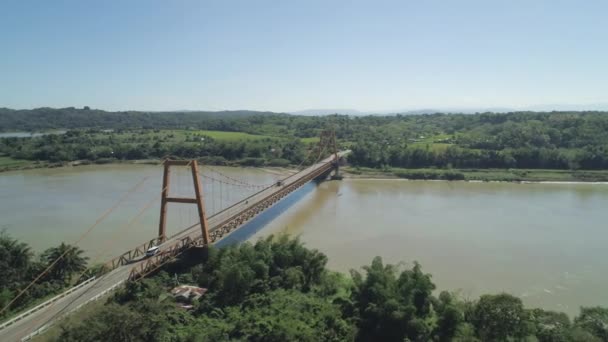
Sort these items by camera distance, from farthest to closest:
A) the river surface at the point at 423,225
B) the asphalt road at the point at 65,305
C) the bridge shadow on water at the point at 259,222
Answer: the bridge shadow on water at the point at 259,222
the river surface at the point at 423,225
the asphalt road at the point at 65,305

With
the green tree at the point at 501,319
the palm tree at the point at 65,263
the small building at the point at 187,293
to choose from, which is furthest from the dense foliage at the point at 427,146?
the palm tree at the point at 65,263

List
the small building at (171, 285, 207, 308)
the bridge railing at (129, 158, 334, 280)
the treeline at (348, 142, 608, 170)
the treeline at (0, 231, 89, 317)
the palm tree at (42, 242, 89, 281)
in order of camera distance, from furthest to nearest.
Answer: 1. the treeline at (348, 142, 608, 170)
2. the palm tree at (42, 242, 89, 281)
3. the bridge railing at (129, 158, 334, 280)
4. the treeline at (0, 231, 89, 317)
5. the small building at (171, 285, 207, 308)

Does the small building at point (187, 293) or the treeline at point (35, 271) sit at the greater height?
the treeline at point (35, 271)

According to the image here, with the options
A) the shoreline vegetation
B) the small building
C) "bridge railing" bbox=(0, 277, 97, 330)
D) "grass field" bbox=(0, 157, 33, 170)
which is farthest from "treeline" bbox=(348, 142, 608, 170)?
"grass field" bbox=(0, 157, 33, 170)

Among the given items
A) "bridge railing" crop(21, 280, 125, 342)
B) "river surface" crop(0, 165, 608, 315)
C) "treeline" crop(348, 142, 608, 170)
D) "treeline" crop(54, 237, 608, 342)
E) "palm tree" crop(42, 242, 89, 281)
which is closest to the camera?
"treeline" crop(54, 237, 608, 342)

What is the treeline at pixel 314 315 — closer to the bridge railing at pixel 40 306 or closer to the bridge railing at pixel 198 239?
the bridge railing at pixel 198 239

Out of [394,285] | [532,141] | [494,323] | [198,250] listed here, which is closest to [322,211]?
[198,250]

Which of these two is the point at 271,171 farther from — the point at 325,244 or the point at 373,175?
the point at 325,244

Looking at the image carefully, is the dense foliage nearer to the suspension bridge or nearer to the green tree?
the suspension bridge
